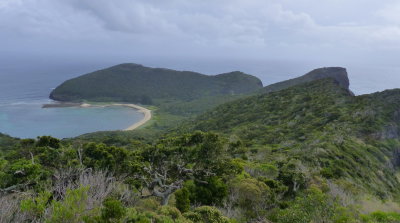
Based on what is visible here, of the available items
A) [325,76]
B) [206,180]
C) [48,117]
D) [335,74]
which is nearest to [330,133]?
[206,180]

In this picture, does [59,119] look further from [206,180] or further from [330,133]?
[206,180]

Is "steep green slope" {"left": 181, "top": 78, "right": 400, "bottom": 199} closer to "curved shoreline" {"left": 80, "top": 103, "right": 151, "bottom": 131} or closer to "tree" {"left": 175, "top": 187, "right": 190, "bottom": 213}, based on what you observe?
"tree" {"left": 175, "top": 187, "right": 190, "bottom": 213}

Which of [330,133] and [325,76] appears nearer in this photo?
[330,133]

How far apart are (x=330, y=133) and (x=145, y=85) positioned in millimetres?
133512

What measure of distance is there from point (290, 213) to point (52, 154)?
13.5 meters

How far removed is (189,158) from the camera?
1847 cm

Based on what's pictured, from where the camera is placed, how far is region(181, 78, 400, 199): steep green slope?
28.2 m

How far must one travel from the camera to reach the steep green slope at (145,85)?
463 feet

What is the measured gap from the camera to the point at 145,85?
162750mm

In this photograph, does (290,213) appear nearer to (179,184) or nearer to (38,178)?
(179,184)

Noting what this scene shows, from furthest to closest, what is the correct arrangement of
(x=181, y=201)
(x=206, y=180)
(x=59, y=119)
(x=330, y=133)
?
(x=59, y=119), (x=330, y=133), (x=206, y=180), (x=181, y=201)

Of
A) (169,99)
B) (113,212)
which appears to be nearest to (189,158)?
(113,212)

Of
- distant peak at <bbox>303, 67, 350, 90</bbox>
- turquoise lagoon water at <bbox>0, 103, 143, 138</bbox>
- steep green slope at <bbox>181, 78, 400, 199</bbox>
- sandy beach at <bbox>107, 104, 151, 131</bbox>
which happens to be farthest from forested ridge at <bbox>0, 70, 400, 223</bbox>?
distant peak at <bbox>303, 67, 350, 90</bbox>

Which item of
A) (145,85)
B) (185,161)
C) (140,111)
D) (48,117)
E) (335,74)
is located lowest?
(48,117)
